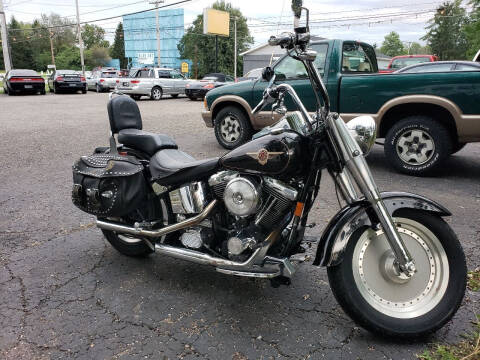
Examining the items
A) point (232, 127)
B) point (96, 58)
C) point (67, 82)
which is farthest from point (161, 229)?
point (96, 58)

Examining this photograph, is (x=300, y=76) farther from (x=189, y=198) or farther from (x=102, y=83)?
(x=102, y=83)

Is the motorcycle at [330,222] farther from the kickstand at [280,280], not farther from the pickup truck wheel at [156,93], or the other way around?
the pickup truck wheel at [156,93]

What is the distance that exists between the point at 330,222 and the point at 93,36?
112 m

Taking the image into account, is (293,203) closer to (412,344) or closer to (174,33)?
(412,344)

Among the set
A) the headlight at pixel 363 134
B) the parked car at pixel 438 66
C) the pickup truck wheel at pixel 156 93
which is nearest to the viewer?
the headlight at pixel 363 134

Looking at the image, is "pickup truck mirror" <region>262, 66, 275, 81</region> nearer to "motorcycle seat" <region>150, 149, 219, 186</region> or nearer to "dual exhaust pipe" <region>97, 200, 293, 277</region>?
"motorcycle seat" <region>150, 149, 219, 186</region>

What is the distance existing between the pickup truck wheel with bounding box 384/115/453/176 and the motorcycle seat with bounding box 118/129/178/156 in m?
3.93

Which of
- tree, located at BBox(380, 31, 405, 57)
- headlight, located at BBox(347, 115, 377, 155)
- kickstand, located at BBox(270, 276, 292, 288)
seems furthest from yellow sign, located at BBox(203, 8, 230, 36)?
tree, located at BBox(380, 31, 405, 57)

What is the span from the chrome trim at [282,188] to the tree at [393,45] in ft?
440

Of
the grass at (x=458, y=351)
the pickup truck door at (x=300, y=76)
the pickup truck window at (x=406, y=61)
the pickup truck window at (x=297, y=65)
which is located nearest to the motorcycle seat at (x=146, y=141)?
the grass at (x=458, y=351)

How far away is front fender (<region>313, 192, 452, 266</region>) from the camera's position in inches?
95.0

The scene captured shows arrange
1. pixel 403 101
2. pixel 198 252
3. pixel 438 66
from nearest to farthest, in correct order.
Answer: pixel 198 252 < pixel 403 101 < pixel 438 66

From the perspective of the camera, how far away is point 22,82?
2292 cm

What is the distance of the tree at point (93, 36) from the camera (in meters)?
100
